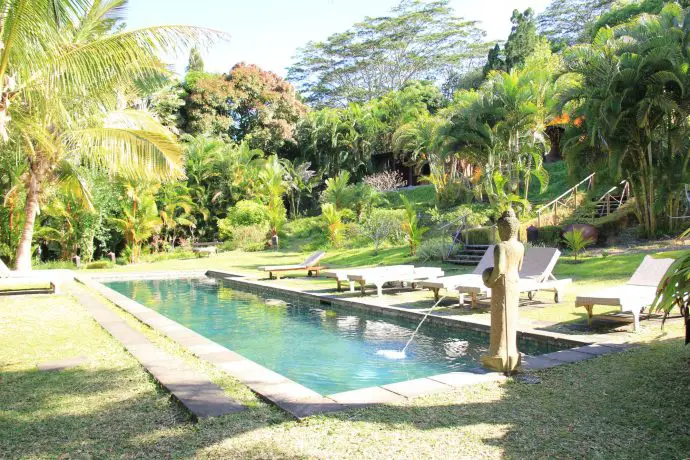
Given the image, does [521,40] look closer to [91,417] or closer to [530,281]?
[530,281]

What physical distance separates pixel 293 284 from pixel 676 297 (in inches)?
407

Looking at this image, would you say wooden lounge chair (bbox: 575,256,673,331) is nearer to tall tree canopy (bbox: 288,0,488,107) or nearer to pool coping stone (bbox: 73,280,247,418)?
pool coping stone (bbox: 73,280,247,418)

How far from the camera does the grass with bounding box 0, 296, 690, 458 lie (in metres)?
3.46

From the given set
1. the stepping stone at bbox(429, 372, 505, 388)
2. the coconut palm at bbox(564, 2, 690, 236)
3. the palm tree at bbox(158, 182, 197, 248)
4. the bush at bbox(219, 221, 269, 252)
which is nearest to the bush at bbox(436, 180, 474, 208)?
the bush at bbox(219, 221, 269, 252)

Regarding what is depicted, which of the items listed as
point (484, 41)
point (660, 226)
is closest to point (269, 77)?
point (484, 41)

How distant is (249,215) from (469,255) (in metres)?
13.7

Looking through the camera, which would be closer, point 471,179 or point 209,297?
point 209,297

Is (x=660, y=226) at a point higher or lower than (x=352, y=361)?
higher

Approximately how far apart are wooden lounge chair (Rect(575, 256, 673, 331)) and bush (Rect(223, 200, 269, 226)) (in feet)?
67.8

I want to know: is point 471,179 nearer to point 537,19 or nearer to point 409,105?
point 409,105

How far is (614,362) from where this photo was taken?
539cm

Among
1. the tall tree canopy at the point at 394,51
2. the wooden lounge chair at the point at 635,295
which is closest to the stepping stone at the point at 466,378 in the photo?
the wooden lounge chair at the point at 635,295

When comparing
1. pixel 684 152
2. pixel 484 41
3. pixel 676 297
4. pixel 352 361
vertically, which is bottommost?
pixel 352 361

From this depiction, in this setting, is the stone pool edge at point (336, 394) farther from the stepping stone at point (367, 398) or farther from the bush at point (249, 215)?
the bush at point (249, 215)
